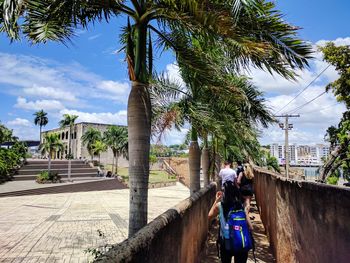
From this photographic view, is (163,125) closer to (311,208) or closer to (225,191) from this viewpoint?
(225,191)

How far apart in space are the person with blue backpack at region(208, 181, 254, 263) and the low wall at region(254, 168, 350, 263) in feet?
1.91

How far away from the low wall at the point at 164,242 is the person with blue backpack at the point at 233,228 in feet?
1.69

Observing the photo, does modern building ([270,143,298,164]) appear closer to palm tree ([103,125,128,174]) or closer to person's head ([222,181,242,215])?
palm tree ([103,125,128,174])

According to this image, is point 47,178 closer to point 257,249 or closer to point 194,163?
point 194,163

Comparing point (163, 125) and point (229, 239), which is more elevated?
point (163, 125)

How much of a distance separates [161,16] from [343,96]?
50.1 ft

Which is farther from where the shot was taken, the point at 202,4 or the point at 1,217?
the point at 1,217

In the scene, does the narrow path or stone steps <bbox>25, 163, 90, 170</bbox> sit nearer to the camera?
the narrow path

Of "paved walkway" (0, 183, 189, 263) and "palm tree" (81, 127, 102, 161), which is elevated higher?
"palm tree" (81, 127, 102, 161)

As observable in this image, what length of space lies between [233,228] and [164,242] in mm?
1009

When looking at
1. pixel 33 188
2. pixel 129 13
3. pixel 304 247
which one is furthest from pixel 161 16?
pixel 33 188

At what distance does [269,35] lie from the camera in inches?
163

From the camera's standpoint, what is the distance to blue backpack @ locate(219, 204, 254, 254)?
3.61 m

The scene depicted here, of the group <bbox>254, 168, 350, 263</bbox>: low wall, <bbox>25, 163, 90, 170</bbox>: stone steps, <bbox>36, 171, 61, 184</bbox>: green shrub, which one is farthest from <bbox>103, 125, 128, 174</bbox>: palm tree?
<bbox>254, 168, 350, 263</bbox>: low wall
